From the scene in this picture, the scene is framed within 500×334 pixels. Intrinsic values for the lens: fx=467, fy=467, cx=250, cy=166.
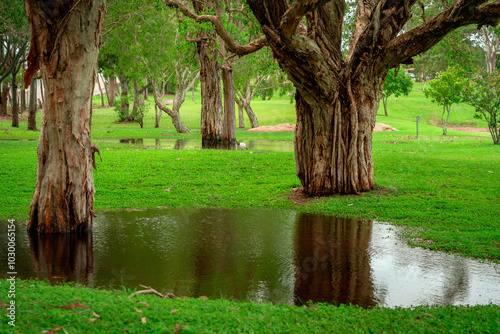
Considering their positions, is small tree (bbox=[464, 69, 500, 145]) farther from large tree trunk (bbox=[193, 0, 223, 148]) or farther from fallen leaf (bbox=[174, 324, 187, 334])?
fallen leaf (bbox=[174, 324, 187, 334])

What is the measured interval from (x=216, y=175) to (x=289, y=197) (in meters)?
2.92

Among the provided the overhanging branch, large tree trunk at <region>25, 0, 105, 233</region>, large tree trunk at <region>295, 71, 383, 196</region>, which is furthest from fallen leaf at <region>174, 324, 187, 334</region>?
the overhanging branch

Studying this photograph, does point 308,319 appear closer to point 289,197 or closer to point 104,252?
point 104,252

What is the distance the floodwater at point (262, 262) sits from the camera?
222 inches

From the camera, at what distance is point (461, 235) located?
8.12 metres

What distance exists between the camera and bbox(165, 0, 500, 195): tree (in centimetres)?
978

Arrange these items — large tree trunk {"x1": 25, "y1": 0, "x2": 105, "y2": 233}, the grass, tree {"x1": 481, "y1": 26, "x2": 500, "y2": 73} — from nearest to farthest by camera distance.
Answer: the grass, large tree trunk {"x1": 25, "y1": 0, "x2": 105, "y2": 233}, tree {"x1": 481, "y1": 26, "x2": 500, "y2": 73}

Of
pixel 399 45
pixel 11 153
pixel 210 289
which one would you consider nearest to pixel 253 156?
pixel 399 45

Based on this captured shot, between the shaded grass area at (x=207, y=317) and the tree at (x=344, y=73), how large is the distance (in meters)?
6.14

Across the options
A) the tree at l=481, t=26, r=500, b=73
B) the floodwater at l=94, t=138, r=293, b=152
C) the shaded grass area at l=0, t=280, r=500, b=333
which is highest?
the tree at l=481, t=26, r=500, b=73

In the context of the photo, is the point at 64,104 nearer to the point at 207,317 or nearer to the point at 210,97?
the point at 207,317

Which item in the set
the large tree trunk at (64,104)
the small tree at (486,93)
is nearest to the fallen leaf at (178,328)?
the large tree trunk at (64,104)

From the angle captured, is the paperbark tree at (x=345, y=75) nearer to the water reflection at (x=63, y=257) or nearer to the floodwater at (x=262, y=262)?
the floodwater at (x=262, y=262)

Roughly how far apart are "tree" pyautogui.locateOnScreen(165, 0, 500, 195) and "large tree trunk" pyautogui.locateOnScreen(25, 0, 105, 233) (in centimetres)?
369
